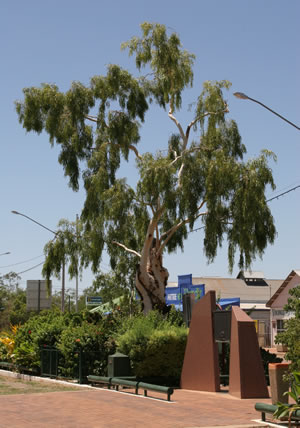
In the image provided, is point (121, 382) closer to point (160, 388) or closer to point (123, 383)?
point (123, 383)

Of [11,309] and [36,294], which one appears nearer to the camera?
[36,294]

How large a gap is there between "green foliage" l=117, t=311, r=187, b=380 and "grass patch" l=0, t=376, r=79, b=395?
1.97 metres

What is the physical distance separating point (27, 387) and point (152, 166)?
10.5m

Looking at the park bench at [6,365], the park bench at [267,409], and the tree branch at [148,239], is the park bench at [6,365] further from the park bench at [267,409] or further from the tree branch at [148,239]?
the park bench at [267,409]

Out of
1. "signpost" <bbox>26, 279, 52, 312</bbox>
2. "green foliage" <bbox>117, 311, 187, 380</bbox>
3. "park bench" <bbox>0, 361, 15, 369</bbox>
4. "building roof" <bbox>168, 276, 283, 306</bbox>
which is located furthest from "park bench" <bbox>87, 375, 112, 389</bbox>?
"building roof" <bbox>168, 276, 283, 306</bbox>

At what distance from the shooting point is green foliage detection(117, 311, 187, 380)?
19031 mm

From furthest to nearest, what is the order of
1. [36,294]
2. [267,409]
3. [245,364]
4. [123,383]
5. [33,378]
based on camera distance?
[36,294], [33,378], [123,383], [245,364], [267,409]

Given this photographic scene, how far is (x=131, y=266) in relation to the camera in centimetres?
3953

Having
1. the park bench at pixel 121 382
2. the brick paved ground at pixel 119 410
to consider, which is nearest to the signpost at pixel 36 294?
the park bench at pixel 121 382

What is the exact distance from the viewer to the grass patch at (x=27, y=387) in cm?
1780

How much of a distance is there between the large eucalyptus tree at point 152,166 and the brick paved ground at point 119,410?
10.9m

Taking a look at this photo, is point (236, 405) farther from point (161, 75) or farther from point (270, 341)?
point (270, 341)

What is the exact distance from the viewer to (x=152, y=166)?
25969 millimetres

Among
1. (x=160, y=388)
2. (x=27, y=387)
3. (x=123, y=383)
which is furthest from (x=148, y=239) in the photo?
(x=160, y=388)
